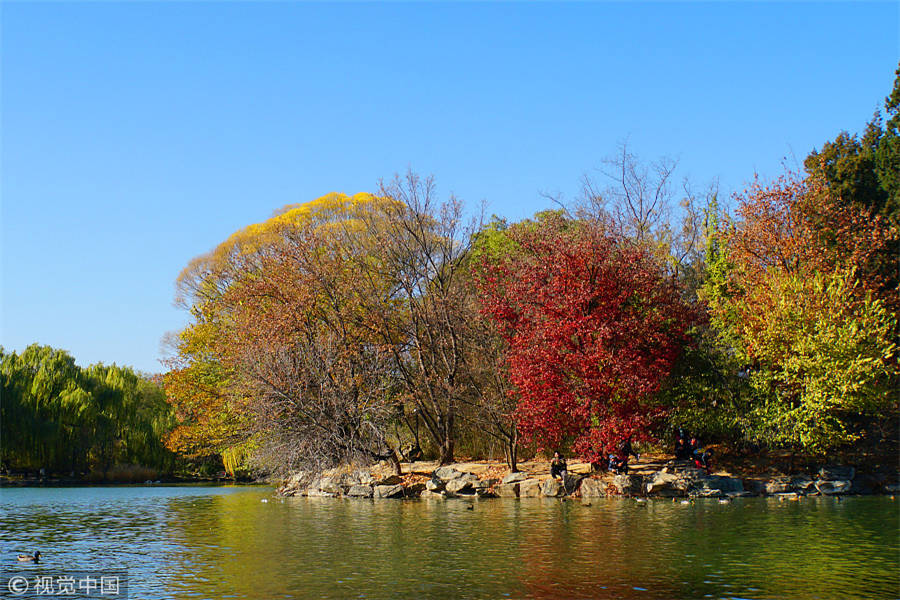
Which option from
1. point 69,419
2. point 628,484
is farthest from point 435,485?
point 69,419

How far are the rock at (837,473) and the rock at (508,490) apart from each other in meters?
10.7

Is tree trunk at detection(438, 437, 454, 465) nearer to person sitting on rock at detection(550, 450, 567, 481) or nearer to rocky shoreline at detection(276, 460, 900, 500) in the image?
rocky shoreline at detection(276, 460, 900, 500)

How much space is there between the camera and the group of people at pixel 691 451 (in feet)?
95.9

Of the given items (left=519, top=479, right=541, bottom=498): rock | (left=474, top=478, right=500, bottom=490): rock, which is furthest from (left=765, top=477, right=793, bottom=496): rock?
(left=474, top=478, right=500, bottom=490): rock

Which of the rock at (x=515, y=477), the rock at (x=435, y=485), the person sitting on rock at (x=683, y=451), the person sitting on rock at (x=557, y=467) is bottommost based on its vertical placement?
the rock at (x=435, y=485)

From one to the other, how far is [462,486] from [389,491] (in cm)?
271

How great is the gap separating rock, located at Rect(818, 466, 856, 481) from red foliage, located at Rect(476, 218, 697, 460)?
6.00 m

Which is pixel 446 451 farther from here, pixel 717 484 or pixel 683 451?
pixel 717 484

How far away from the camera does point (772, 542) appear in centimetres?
1574

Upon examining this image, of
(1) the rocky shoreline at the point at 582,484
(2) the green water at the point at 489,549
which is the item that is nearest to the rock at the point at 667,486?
(1) the rocky shoreline at the point at 582,484

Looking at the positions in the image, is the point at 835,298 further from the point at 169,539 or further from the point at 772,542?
the point at 169,539

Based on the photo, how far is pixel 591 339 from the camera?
1139 inches

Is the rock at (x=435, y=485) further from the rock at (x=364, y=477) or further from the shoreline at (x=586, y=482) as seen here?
the rock at (x=364, y=477)

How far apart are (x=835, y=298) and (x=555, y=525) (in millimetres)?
15670
